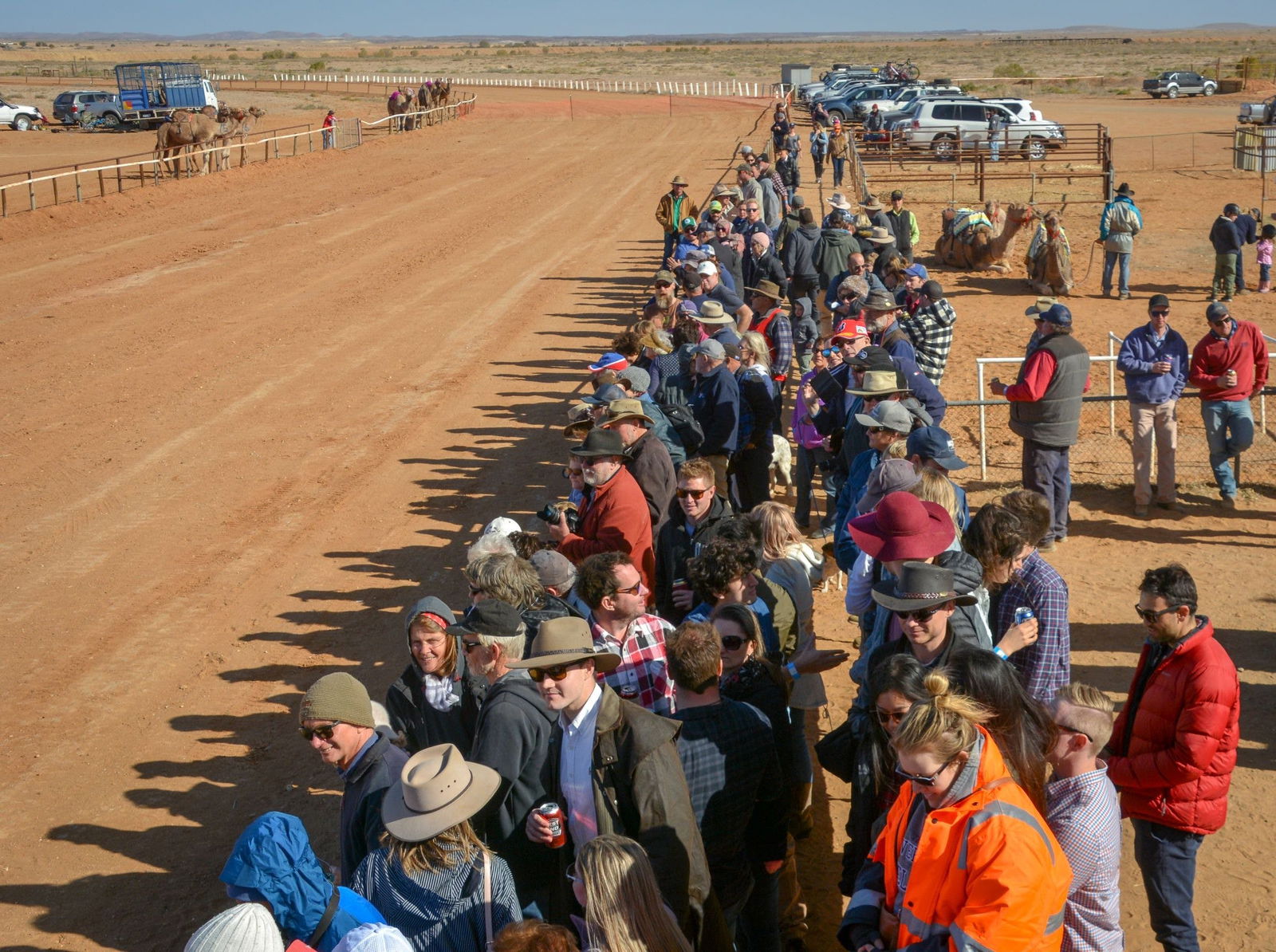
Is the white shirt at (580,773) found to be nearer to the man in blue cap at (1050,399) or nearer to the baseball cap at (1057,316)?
the man in blue cap at (1050,399)

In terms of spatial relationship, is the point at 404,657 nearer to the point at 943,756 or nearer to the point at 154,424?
the point at 943,756

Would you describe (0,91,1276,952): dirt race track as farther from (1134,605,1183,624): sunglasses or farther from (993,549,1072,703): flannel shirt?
(1134,605,1183,624): sunglasses

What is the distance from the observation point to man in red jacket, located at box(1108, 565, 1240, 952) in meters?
4.71

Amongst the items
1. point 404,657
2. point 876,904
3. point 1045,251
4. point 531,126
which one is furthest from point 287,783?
point 531,126

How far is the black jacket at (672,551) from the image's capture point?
22.5 feet

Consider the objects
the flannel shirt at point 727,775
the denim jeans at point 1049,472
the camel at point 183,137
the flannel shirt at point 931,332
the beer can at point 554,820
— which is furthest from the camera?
the camel at point 183,137

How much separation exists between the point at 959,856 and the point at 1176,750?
1949 mm

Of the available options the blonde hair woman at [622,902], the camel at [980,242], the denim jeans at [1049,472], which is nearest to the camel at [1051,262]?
the camel at [980,242]

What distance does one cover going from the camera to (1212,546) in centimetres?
990

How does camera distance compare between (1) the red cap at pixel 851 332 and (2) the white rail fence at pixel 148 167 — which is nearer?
(1) the red cap at pixel 851 332

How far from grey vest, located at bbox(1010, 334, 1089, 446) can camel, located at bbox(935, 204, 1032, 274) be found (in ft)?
44.4

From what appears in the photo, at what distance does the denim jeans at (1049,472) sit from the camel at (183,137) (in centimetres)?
2752

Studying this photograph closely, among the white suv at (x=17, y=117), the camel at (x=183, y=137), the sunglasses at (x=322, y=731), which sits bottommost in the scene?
the sunglasses at (x=322, y=731)

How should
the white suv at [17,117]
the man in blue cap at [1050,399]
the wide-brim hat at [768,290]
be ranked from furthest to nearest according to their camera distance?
the white suv at [17,117] → the wide-brim hat at [768,290] → the man in blue cap at [1050,399]
